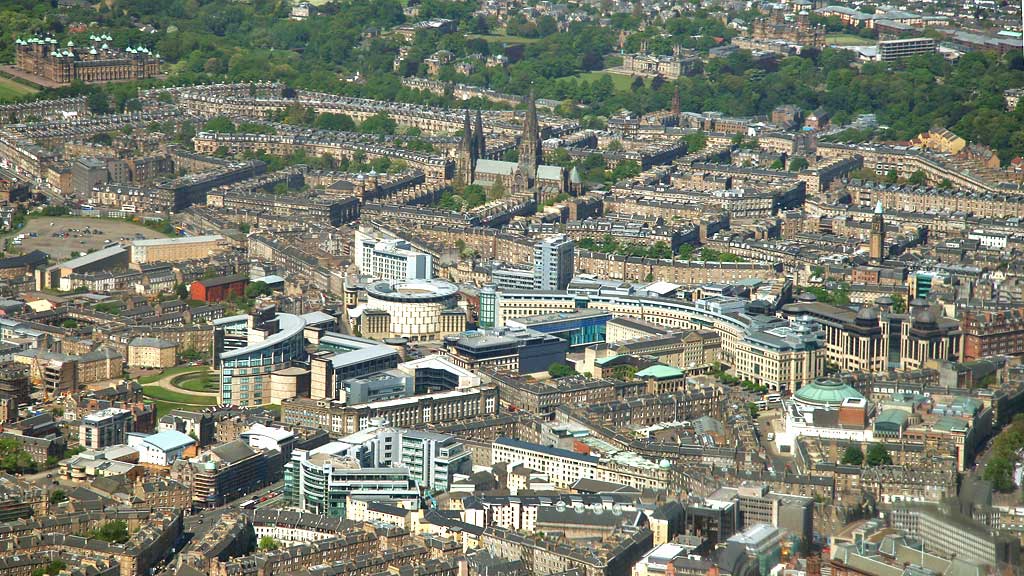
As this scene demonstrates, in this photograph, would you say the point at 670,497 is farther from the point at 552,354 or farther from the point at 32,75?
the point at 32,75

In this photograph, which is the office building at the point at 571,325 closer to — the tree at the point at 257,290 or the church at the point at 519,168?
the tree at the point at 257,290

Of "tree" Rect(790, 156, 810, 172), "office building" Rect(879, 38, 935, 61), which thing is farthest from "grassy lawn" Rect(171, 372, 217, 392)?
"office building" Rect(879, 38, 935, 61)

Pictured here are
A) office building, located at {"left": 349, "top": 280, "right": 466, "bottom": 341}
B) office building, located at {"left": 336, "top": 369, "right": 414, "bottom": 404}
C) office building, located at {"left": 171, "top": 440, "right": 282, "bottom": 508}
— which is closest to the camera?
office building, located at {"left": 171, "top": 440, "right": 282, "bottom": 508}

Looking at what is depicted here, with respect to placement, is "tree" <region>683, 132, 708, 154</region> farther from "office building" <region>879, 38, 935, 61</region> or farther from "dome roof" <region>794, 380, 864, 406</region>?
"dome roof" <region>794, 380, 864, 406</region>

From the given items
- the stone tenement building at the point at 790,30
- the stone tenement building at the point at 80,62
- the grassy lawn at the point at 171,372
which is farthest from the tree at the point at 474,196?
the stone tenement building at the point at 790,30

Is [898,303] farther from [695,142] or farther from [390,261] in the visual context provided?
[695,142]

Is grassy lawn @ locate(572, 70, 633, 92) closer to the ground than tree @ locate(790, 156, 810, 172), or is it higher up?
higher up

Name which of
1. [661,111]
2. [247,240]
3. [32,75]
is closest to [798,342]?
[247,240]
